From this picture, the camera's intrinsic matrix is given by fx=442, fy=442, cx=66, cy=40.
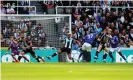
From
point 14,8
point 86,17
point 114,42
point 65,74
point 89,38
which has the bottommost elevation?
point 114,42

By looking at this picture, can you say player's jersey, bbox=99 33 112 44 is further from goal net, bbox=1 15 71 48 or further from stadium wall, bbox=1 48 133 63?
goal net, bbox=1 15 71 48

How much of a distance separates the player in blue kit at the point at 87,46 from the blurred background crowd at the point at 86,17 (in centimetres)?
27

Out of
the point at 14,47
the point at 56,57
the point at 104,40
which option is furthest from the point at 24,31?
the point at 104,40

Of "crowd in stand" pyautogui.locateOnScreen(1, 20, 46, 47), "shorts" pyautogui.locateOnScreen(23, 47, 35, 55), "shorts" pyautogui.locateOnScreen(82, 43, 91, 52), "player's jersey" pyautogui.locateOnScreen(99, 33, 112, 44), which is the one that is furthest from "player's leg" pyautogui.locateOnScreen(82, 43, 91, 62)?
"shorts" pyautogui.locateOnScreen(23, 47, 35, 55)

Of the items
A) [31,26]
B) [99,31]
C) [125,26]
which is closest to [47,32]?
[31,26]

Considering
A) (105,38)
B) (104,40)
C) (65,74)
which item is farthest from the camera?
(105,38)

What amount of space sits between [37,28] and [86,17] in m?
2.97

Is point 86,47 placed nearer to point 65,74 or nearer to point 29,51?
→ point 29,51

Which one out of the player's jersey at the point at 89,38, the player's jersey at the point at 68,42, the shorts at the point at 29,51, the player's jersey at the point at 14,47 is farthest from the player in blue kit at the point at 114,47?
the player's jersey at the point at 14,47

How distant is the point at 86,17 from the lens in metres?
24.1

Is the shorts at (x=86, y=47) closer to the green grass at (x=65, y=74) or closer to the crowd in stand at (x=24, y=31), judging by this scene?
the crowd in stand at (x=24, y=31)

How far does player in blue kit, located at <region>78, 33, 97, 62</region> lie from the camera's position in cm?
2195

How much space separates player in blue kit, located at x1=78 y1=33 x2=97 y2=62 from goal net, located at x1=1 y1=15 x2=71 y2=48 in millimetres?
1060

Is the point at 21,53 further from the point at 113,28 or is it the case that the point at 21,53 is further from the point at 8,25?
the point at 113,28
